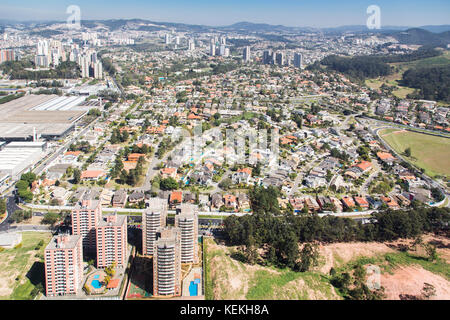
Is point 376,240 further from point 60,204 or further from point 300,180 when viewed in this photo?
point 60,204

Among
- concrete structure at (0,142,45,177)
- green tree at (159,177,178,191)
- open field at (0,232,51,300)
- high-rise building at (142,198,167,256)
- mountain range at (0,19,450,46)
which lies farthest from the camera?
mountain range at (0,19,450,46)

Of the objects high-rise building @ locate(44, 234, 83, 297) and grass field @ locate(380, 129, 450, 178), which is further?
grass field @ locate(380, 129, 450, 178)

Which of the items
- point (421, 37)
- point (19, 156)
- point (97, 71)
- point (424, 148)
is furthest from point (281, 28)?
point (19, 156)

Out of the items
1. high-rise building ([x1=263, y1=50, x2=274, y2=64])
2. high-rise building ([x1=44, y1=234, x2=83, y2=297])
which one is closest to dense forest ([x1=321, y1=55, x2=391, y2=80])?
high-rise building ([x1=263, y1=50, x2=274, y2=64])

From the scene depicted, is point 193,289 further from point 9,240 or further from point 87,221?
point 9,240

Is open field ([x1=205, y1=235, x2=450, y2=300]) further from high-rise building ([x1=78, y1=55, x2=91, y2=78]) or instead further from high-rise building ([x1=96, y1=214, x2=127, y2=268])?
high-rise building ([x1=78, y1=55, x2=91, y2=78])

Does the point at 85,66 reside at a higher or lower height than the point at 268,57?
lower
